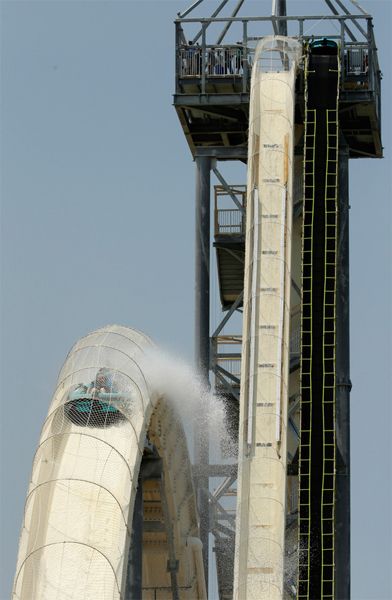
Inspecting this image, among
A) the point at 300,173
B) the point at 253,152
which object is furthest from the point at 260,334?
the point at 300,173

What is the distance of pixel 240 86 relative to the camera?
60906mm

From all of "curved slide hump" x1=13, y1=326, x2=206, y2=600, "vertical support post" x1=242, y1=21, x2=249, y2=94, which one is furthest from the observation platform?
"curved slide hump" x1=13, y1=326, x2=206, y2=600

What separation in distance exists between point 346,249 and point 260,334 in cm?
857

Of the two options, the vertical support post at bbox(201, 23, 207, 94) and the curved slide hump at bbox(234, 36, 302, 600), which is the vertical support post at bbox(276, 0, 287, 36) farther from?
the curved slide hump at bbox(234, 36, 302, 600)

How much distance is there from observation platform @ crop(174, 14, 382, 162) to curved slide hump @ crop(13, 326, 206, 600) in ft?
35.3

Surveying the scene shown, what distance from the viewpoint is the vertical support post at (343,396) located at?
57.2 metres

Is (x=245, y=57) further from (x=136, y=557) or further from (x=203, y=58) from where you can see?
(x=136, y=557)

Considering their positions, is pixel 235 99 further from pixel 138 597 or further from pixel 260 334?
pixel 138 597

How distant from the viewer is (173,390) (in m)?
53.5

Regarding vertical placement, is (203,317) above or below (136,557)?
above

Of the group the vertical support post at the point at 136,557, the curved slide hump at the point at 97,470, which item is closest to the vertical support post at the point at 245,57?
the curved slide hump at the point at 97,470

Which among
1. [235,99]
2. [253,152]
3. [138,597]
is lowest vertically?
[138,597]

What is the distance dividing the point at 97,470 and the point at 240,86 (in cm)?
1645

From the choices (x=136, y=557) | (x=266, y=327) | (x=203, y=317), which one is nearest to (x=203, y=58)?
(x=203, y=317)
